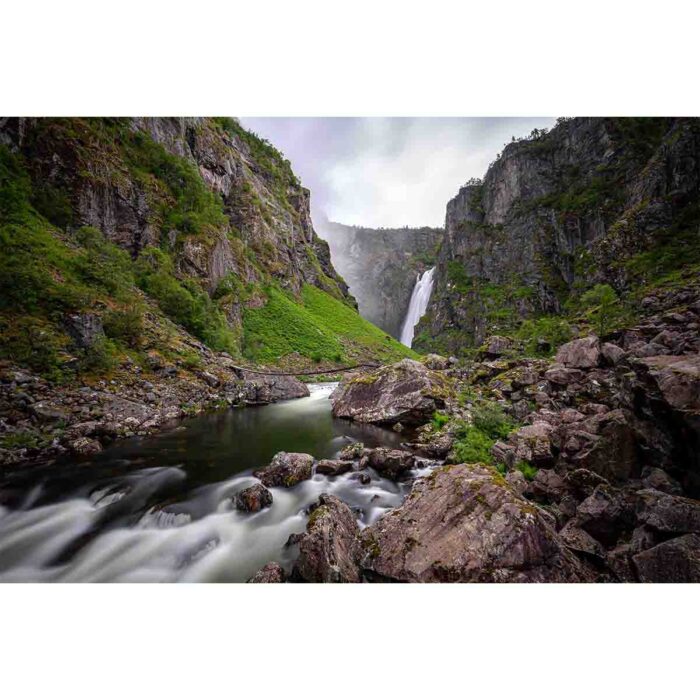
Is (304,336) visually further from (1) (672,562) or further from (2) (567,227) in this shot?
(2) (567,227)

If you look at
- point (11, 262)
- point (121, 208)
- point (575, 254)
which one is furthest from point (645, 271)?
point (575, 254)

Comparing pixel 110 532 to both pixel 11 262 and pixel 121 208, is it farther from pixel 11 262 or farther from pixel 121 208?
pixel 121 208

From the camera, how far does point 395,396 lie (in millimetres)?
10891

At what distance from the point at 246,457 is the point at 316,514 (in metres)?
3.78

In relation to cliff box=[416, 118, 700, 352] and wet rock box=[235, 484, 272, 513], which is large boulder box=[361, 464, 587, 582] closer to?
wet rock box=[235, 484, 272, 513]

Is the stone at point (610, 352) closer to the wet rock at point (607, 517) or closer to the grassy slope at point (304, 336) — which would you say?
the wet rock at point (607, 517)

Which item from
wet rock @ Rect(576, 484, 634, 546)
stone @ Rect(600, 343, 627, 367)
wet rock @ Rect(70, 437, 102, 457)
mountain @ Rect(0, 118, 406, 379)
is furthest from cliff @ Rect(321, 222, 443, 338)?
wet rock @ Rect(576, 484, 634, 546)

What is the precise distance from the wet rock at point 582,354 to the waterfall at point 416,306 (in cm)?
6273

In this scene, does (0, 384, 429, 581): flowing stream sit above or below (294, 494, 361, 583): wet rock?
below

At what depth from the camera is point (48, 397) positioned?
8188 millimetres

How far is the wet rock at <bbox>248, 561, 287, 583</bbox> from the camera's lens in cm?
356

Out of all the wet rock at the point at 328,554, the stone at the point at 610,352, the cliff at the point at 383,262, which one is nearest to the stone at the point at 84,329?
the wet rock at the point at 328,554

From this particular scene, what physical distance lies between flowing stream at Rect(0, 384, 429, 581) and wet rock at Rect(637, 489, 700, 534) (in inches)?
131

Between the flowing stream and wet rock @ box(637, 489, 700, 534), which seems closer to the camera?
wet rock @ box(637, 489, 700, 534)
